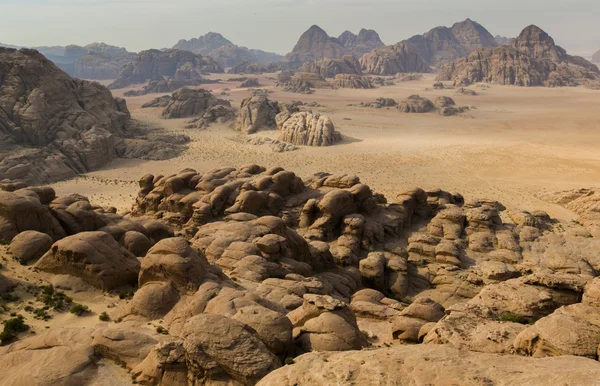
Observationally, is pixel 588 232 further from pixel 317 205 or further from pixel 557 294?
pixel 317 205

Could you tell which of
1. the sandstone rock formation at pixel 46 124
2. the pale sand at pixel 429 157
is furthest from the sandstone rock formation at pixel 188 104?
the sandstone rock formation at pixel 46 124

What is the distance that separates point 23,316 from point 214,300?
37.6 ft

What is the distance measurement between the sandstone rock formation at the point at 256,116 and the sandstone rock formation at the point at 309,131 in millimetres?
10055

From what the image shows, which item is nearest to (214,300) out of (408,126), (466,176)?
(466,176)

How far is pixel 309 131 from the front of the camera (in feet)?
327

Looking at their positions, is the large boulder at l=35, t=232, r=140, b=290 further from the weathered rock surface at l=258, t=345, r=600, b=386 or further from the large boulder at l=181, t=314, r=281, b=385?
the weathered rock surface at l=258, t=345, r=600, b=386

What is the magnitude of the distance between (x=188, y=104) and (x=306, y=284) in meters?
113

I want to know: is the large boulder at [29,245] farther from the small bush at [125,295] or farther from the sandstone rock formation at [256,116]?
the sandstone rock formation at [256,116]

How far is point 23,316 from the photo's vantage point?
24.8 meters

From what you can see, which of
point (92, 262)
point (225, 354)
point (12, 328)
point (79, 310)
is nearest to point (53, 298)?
point (79, 310)

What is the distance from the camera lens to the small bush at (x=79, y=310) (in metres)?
26.2

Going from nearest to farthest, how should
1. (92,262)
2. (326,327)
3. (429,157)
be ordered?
(326,327) → (92,262) → (429,157)

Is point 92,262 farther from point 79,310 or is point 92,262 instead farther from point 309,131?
point 309,131

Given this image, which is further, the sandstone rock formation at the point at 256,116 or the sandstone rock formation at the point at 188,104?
the sandstone rock formation at the point at 188,104
